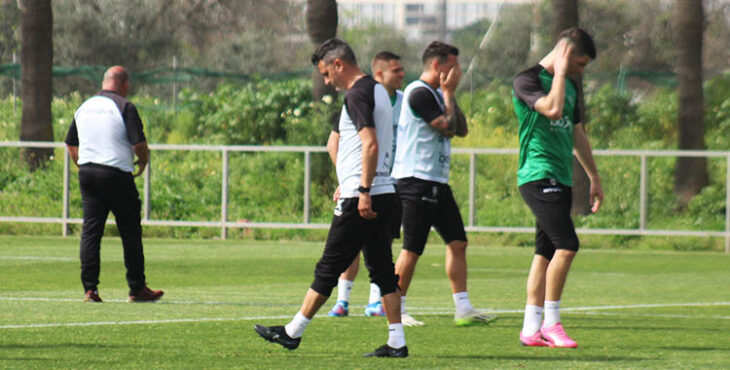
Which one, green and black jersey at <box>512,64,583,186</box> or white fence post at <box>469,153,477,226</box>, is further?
white fence post at <box>469,153,477,226</box>

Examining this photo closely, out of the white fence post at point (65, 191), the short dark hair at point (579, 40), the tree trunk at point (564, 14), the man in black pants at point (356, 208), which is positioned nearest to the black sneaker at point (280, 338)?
the man in black pants at point (356, 208)

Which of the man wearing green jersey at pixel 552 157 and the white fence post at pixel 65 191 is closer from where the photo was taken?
the man wearing green jersey at pixel 552 157

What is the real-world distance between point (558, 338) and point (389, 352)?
3.83 feet

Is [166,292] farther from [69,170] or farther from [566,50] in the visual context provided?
[69,170]

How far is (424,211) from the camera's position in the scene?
360 inches

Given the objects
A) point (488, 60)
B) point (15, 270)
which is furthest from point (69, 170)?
point (488, 60)

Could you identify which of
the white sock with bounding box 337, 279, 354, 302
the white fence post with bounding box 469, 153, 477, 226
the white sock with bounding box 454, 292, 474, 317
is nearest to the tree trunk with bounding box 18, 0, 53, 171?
the white fence post with bounding box 469, 153, 477, 226

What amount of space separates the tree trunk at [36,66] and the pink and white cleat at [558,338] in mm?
17681

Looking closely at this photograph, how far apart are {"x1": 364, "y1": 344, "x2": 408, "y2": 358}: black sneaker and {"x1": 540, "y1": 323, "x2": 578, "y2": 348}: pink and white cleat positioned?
3.46ft

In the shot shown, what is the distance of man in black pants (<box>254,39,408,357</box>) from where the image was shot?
24.3 feet

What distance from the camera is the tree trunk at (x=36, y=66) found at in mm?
24312

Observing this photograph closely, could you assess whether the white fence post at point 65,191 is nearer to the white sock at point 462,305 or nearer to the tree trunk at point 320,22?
the tree trunk at point 320,22

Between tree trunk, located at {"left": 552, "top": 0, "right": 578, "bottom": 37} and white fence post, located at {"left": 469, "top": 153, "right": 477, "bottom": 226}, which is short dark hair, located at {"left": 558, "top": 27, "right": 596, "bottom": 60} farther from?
tree trunk, located at {"left": 552, "top": 0, "right": 578, "bottom": 37}

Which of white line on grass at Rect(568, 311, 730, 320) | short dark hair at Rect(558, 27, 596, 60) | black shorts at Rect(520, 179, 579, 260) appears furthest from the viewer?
white line on grass at Rect(568, 311, 730, 320)
